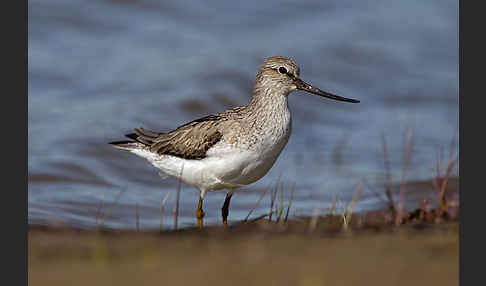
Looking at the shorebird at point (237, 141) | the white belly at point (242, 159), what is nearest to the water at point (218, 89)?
the shorebird at point (237, 141)

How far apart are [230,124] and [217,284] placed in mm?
3265

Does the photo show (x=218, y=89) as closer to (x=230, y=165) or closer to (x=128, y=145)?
(x=128, y=145)

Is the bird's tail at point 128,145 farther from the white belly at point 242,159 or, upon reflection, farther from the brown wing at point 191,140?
the white belly at point 242,159

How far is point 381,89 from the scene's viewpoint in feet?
45.6

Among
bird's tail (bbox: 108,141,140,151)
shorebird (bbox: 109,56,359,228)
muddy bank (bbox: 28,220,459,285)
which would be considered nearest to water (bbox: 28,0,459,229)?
bird's tail (bbox: 108,141,140,151)

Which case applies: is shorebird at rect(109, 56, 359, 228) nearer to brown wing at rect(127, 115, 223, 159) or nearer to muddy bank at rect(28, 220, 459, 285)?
brown wing at rect(127, 115, 223, 159)

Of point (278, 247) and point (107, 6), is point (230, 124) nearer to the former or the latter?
point (278, 247)

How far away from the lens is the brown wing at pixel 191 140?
290 inches

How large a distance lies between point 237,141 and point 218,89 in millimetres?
6240

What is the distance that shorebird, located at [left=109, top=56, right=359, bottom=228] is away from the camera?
7.06 metres

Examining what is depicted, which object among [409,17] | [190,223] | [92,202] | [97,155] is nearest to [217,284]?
[190,223]

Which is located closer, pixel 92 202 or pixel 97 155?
pixel 92 202

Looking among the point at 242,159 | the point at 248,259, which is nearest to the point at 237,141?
the point at 242,159

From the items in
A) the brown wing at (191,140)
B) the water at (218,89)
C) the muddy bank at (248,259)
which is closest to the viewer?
the muddy bank at (248,259)
